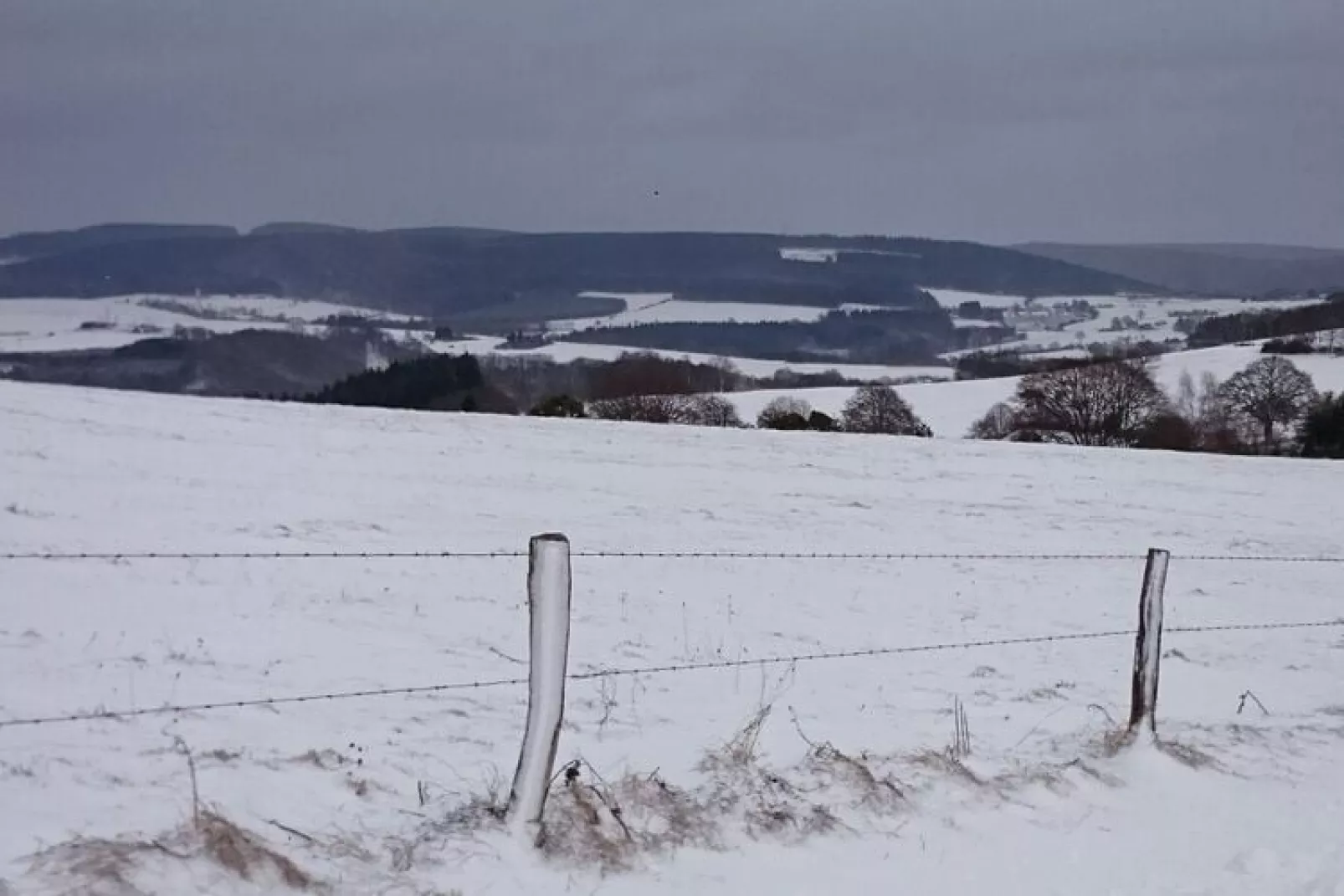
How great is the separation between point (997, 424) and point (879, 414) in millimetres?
8081

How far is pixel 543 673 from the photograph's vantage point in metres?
5.00

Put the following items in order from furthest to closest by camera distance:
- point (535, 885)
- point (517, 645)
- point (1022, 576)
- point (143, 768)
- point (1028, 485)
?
point (1028, 485) → point (1022, 576) → point (517, 645) → point (143, 768) → point (535, 885)

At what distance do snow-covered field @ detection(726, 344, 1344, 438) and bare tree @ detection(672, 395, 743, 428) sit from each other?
652cm

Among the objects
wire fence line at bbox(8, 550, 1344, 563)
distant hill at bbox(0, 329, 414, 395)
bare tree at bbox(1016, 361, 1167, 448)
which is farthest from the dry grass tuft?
bare tree at bbox(1016, 361, 1167, 448)

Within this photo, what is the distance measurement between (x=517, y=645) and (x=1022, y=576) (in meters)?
8.00

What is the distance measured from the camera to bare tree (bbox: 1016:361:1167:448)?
64.0m

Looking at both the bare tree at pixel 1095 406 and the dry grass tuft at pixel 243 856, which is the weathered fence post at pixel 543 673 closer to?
the dry grass tuft at pixel 243 856

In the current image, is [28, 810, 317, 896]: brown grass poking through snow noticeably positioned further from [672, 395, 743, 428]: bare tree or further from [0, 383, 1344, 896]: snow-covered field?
[672, 395, 743, 428]: bare tree

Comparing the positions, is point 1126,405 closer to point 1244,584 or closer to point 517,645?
point 1244,584

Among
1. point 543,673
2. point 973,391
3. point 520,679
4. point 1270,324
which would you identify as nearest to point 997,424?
point 973,391

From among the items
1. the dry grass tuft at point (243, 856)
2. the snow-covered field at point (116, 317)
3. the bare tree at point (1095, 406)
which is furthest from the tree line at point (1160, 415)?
the dry grass tuft at point (243, 856)

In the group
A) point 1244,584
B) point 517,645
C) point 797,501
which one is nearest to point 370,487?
point 797,501

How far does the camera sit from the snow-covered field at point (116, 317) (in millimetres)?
69625

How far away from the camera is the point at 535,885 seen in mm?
4711
